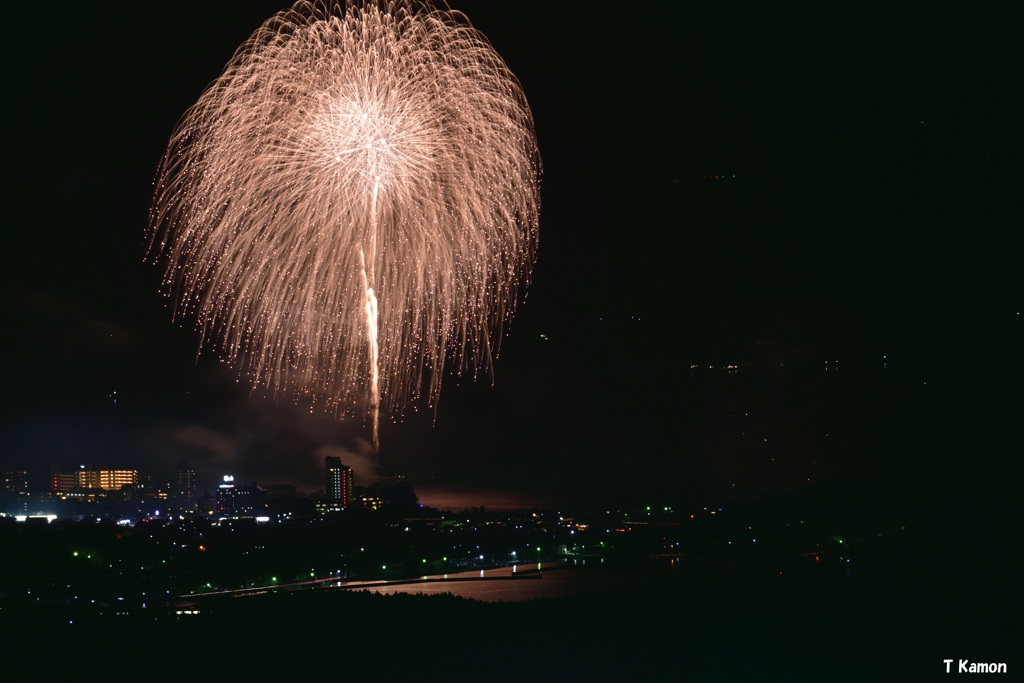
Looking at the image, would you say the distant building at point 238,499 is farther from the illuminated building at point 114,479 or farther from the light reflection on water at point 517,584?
the light reflection on water at point 517,584

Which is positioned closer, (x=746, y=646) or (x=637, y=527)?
(x=746, y=646)

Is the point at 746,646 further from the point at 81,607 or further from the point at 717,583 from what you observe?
the point at 81,607

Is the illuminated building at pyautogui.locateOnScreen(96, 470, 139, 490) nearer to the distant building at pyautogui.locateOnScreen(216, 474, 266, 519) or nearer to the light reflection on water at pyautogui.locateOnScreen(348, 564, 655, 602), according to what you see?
the distant building at pyautogui.locateOnScreen(216, 474, 266, 519)

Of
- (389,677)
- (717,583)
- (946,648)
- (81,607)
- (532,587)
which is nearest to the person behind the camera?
(389,677)

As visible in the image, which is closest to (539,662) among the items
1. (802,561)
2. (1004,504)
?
(1004,504)

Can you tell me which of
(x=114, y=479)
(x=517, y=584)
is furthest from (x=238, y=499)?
(x=517, y=584)

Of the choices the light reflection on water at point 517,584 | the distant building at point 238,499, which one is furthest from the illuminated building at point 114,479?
the light reflection on water at point 517,584

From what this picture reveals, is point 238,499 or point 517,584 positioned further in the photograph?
point 238,499

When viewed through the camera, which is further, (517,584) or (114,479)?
(114,479)

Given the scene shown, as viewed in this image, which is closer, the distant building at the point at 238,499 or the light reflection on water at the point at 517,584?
the light reflection on water at the point at 517,584

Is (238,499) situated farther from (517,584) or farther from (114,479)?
(517,584)

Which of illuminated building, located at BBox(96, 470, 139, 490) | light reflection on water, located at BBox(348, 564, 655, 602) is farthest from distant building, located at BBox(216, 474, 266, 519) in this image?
light reflection on water, located at BBox(348, 564, 655, 602)
